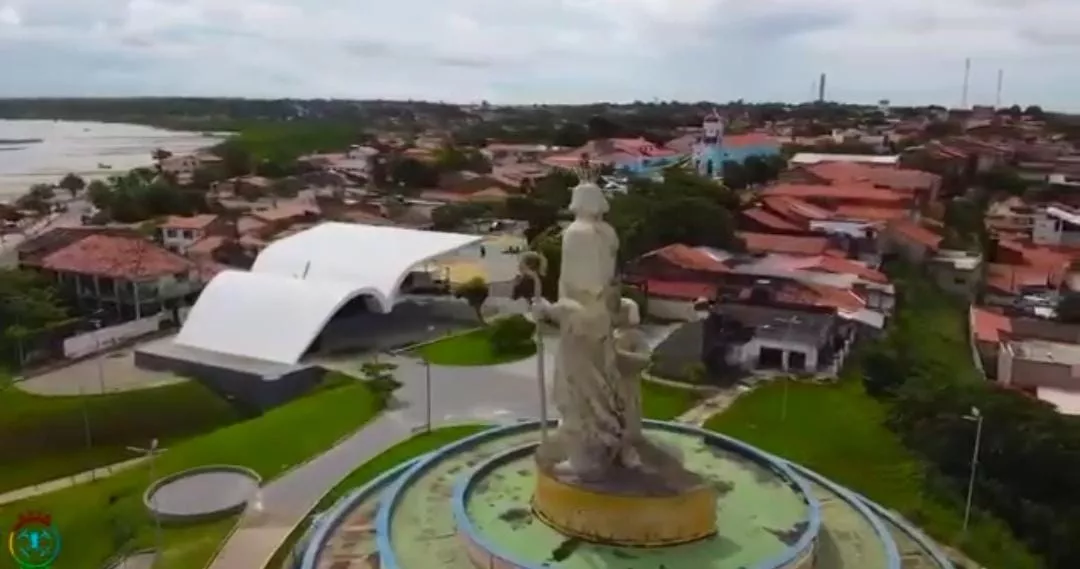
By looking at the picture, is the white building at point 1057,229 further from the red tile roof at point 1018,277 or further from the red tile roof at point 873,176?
the red tile roof at point 873,176

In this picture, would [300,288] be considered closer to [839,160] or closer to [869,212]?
[869,212]

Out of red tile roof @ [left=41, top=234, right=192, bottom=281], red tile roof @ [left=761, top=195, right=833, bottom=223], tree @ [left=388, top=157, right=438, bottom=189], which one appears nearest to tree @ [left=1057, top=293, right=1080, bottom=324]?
red tile roof @ [left=761, top=195, right=833, bottom=223]

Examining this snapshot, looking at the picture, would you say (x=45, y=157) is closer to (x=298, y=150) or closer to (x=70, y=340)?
(x=298, y=150)

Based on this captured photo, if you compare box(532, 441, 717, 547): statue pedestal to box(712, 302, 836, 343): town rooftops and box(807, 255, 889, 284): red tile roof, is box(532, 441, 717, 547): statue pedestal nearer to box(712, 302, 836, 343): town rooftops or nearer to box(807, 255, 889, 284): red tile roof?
box(712, 302, 836, 343): town rooftops

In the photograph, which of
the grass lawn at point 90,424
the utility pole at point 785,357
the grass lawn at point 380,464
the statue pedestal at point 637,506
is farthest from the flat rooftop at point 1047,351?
the grass lawn at point 90,424

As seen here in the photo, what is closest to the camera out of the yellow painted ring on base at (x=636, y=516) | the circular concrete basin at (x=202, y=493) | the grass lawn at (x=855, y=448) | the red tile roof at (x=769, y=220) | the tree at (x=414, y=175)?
the yellow painted ring on base at (x=636, y=516)
